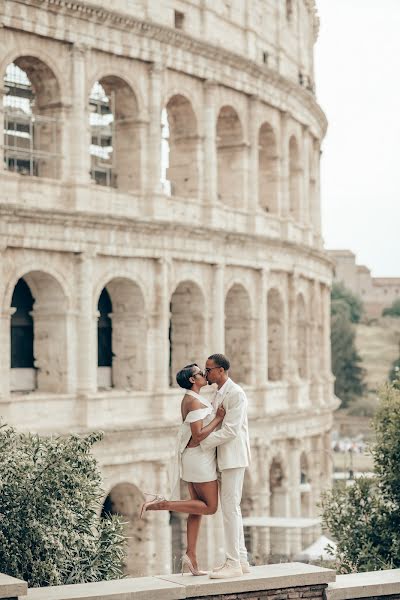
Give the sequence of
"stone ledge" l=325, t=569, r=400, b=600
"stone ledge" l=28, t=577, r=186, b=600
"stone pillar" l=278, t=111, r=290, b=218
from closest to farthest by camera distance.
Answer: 1. "stone ledge" l=28, t=577, r=186, b=600
2. "stone ledge" l=325, t=569, r=400, b=600
3. "stone pillar" l=278, t=111, r=290, b=218

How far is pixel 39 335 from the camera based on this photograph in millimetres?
31391

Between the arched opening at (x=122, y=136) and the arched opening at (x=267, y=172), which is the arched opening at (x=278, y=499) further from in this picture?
the arched opening at (x=122, y=136)

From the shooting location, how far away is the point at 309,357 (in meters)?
42.2

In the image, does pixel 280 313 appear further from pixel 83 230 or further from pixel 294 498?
pixel 83 230

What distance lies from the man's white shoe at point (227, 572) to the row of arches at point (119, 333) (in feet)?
54.1

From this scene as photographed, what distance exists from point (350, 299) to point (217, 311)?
4104 inches

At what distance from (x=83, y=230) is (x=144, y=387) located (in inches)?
162

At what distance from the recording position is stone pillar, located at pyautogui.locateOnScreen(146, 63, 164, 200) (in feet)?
109

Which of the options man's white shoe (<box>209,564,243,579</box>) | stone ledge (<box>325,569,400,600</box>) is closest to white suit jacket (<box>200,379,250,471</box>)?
man's white shoe (<box>209,564,243,579</box>)

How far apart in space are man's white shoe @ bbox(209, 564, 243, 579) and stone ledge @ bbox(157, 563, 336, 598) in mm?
53

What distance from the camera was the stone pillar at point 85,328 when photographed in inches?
1227

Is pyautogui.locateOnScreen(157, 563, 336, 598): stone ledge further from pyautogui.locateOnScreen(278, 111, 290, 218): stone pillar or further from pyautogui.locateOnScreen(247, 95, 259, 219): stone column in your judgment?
pyautogui.locateOnScreen(278, 111, 290, 218): stone pillar

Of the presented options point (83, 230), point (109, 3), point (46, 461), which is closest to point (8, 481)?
point (46, 461)

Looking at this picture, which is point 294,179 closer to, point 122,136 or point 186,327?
point 186,327
